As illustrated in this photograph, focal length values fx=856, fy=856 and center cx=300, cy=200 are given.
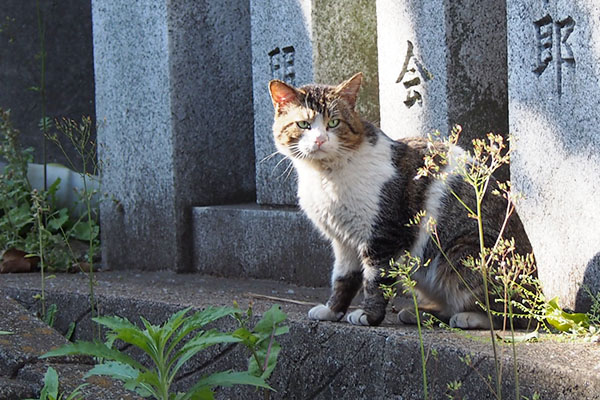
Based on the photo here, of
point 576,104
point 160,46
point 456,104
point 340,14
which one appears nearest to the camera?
point 576,104

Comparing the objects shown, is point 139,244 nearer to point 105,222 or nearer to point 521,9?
point 105,222

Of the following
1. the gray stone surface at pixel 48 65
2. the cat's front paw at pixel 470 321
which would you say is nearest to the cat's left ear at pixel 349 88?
the cat's front paw at pixel 470 321

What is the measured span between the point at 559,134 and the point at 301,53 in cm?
189

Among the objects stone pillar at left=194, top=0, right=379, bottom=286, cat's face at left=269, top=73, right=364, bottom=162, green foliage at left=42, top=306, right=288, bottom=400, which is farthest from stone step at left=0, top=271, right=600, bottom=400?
cat's face at left=269, top=73, right=364, bottom=162

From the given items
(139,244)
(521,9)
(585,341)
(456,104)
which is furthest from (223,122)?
(585,341)

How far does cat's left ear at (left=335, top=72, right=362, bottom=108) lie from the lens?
138 inches

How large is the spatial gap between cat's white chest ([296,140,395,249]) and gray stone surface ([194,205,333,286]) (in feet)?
3.38

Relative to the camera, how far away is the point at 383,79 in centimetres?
442

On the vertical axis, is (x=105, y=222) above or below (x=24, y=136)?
below

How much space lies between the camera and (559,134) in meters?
3.34

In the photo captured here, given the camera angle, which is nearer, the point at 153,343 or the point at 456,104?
the point at 153,343

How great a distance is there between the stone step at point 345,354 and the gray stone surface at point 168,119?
953 millimetres

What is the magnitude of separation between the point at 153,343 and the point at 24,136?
552cm

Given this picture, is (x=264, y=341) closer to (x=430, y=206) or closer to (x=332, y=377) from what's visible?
(x=332, y=377)
